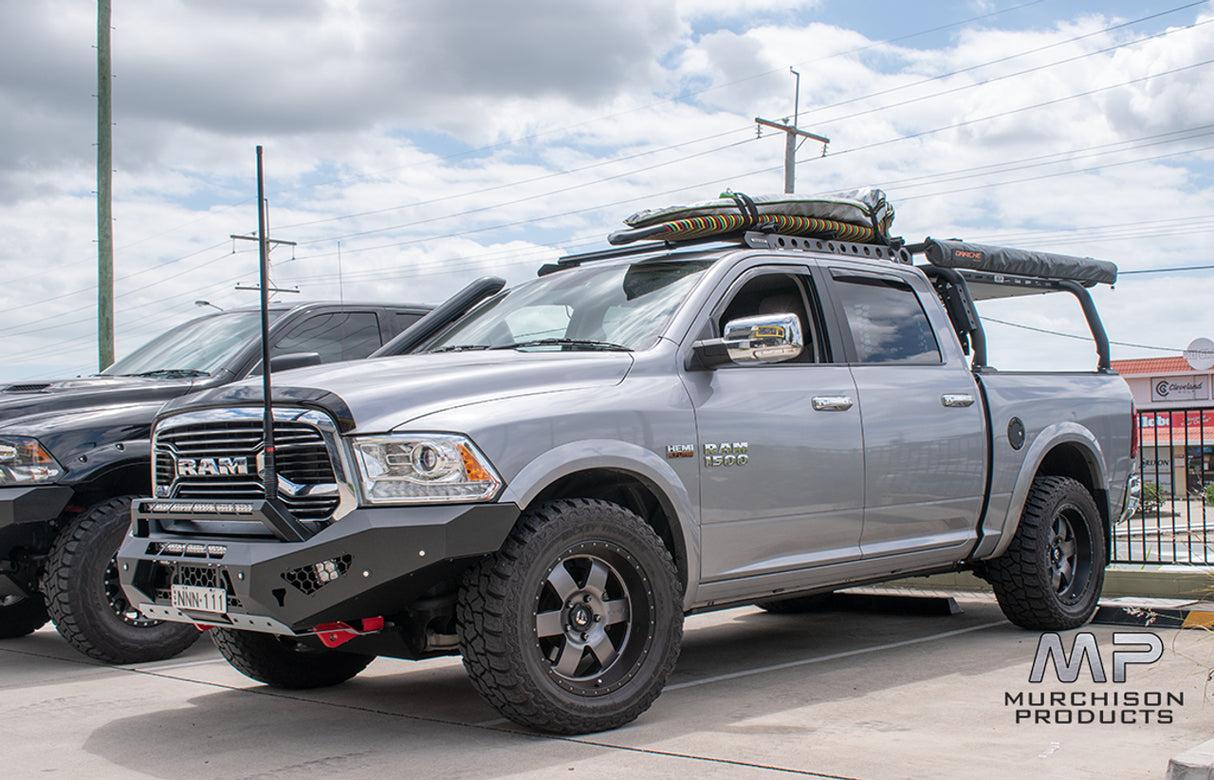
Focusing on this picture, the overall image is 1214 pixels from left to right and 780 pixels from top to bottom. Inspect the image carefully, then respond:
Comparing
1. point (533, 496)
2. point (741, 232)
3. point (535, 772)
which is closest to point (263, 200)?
point (533, 496)

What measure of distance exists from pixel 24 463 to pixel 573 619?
369cm

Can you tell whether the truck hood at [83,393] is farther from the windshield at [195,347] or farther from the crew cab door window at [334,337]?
the crew cab door window at [334,337]

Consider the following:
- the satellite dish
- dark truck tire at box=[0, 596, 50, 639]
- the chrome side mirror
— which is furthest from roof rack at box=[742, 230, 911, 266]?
the satellite dish

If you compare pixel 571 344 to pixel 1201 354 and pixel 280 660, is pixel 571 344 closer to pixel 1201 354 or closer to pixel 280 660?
pixel 280 660

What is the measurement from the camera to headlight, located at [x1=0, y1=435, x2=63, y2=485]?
261 inches

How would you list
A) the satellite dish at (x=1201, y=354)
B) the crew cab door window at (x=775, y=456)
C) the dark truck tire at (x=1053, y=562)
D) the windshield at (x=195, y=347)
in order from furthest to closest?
the satellite dish at (x=1201, y=354) → the windshield at (x=195, y=347) → the dark truck tire at (x=1053, y=562) → the crew cab door window at (x=775, y=456)

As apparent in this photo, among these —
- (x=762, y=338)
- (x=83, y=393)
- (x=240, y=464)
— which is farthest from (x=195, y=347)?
(x=762, y=338)

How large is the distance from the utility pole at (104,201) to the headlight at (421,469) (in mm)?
12891

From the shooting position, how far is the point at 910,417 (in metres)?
6.12

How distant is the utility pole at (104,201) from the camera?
16.0m

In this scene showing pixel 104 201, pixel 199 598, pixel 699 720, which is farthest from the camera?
pixel 104 201

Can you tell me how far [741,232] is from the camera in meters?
6.15

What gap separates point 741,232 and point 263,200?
261 cm

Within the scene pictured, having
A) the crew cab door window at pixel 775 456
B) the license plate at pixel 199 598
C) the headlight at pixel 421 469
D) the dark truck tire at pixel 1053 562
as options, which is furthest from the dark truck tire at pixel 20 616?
the dark truck tire at pixel 1053 562
